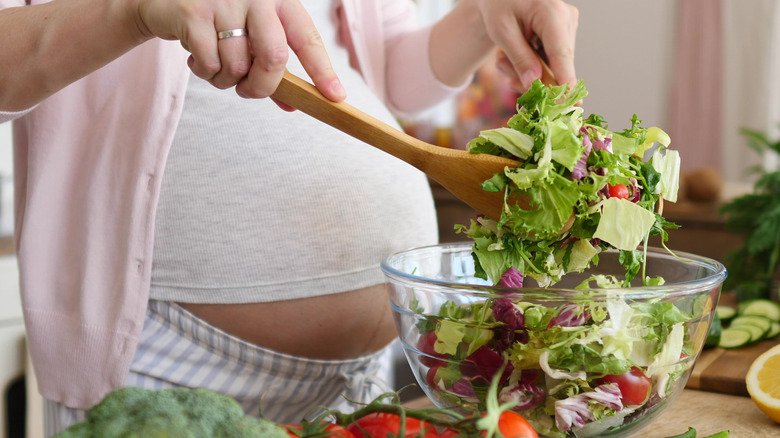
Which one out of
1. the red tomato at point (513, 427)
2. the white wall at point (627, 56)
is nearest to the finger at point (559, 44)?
the red tomato at point (513, 427)

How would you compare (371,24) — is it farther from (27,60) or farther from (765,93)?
(765,93)

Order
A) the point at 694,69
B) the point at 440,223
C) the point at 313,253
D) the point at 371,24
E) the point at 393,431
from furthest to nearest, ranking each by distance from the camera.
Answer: the point at 694,69
the point at 440,223
the point at 371,24
the point at 313,253
the point at 393,431

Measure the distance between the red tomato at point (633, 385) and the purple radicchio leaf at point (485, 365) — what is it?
9 centimetres

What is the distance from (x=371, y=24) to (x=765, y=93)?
3121 mm

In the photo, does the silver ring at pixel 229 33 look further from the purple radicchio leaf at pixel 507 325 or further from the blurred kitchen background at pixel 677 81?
the blurred kitchen background at pixel 677 81

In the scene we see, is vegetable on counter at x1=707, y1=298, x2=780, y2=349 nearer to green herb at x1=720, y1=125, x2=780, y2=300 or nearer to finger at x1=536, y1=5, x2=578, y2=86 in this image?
green herb at x1=720, y1=125, x2=780, y2=300

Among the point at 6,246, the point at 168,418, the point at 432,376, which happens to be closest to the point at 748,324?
the point at 432,376

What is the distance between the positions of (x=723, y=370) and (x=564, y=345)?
0.43 meters

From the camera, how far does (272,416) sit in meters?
1.05

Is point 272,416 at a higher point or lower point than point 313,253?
lower

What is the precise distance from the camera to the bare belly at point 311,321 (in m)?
0.92

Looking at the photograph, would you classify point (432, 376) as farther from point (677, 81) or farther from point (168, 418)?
point (677, 81)

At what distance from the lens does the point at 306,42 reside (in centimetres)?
71

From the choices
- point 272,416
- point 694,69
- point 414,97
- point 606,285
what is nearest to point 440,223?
point 694,69
